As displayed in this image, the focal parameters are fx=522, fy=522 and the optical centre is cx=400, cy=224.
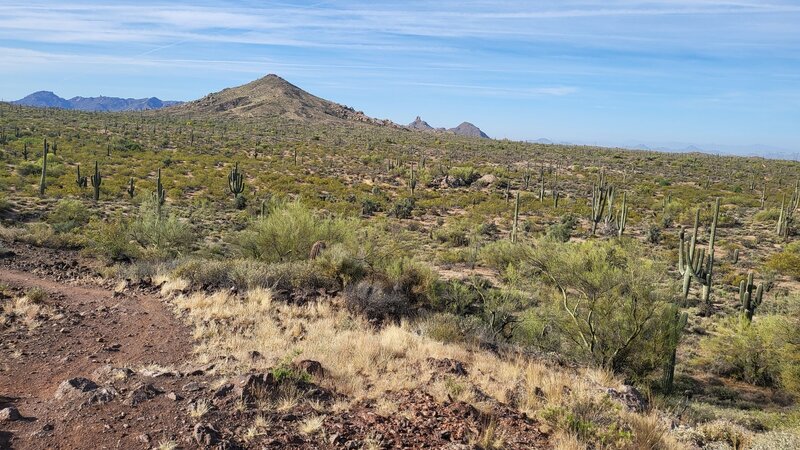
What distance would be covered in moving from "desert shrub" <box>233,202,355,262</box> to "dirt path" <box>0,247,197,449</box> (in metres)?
5.00

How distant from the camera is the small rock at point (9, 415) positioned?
5577 millimetres

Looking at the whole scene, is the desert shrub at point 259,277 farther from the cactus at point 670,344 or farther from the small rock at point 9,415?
the cactus at point 670,344

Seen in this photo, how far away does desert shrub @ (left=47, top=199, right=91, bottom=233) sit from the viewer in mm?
22406

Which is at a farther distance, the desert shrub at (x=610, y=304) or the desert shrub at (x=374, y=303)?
the desert shrub at (x=374, y=303)

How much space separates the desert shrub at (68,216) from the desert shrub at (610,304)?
20.4 metres

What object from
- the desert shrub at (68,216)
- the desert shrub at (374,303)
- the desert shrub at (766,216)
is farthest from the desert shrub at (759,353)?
the desert shrub at (766,216)

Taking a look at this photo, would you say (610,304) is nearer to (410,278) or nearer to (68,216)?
(410,278)

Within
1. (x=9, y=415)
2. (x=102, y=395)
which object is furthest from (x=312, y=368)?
(x=9, y=415)

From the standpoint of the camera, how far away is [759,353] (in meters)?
13.5

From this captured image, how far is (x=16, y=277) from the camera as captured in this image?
12.9m

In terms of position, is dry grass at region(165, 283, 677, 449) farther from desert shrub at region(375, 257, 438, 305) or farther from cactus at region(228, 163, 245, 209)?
cactus at region(228, 163, 245, 209)

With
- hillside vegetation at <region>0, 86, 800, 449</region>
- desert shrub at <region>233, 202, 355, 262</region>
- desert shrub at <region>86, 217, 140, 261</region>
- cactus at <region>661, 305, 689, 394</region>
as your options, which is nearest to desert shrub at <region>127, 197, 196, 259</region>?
hillside vegetation at <region>0, 86, 800, 449</region>

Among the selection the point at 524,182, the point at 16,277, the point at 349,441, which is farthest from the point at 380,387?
the point at 524,182

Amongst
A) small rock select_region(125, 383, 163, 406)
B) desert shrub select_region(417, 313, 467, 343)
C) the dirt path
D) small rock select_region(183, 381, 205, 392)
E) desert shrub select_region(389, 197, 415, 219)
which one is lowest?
desert shrub select_region(389, 197, 415, 219)
